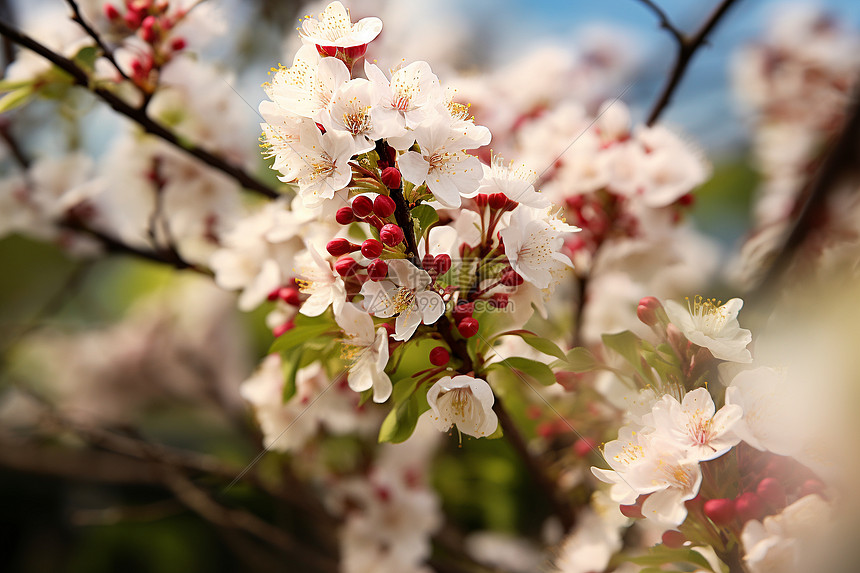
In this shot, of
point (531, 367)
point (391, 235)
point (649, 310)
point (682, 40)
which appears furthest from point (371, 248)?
point (682, 40)

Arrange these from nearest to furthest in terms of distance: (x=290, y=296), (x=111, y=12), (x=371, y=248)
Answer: (x=371, y=248)
(x=290, y=296)
(x=111, y=12)

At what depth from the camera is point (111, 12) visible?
103cm

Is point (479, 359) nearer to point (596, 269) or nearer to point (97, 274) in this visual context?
point (596, 269)

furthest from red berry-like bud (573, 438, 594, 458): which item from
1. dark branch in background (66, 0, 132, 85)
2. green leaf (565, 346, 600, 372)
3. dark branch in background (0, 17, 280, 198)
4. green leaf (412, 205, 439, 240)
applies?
dark branch in background (66, 0, 132, 85)

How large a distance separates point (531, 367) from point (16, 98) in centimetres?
88

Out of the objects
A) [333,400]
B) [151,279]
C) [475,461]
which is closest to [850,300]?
[333,400]

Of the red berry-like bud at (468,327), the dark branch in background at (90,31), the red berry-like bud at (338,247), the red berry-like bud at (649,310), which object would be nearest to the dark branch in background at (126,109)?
the dark branch in background at (90,31)

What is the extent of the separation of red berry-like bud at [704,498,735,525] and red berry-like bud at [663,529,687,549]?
0.05 m

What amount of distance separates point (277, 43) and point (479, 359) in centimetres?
111

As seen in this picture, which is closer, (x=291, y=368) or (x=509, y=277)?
(x=509, y=277)

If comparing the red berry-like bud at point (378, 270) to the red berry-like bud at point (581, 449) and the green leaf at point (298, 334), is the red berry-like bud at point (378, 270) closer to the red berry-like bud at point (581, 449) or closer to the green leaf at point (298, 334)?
the green leaf at point (298, 334)

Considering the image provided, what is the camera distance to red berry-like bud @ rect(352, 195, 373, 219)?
0.61 m

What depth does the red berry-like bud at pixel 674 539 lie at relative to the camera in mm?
637

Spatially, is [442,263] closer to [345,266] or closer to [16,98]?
[345,266]
